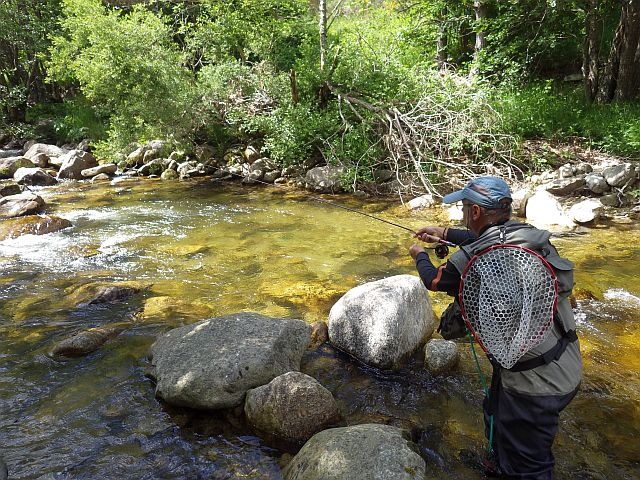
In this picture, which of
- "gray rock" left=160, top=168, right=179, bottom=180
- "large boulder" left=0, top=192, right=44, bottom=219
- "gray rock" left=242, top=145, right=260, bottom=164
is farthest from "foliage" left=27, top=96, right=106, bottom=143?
"large boulder" left=0, top=192, right=44, bottom=219

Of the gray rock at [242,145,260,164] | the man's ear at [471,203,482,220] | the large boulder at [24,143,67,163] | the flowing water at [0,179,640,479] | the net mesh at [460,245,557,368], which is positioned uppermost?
the man's ear at [471,203,482,220]

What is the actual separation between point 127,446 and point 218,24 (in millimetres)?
14208

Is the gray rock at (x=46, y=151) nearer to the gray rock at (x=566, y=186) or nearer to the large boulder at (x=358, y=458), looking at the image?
the gray rock at (x=566, y=186)

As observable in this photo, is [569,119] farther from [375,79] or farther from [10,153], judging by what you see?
[10,153]

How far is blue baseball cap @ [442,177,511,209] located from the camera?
2.35m

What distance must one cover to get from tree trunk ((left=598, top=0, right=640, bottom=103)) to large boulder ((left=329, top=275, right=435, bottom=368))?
10504 millimetres

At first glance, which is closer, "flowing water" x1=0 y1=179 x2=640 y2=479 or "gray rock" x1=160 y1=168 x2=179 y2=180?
"flowing water" x1=0 y1=179 x2=640 y2=479

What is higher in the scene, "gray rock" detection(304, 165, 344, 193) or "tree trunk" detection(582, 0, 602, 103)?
"tree trunk" detection(582, 0, 602, 103)

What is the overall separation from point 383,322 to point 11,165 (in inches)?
593

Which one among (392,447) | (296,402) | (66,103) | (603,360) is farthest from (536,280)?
(66,103)

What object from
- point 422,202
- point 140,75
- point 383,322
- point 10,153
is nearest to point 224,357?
point 383,322

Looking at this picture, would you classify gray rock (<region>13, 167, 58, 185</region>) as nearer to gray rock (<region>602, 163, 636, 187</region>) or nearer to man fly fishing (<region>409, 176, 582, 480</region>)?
man fly fishing (<region>409, 176, 582, 480</region>)

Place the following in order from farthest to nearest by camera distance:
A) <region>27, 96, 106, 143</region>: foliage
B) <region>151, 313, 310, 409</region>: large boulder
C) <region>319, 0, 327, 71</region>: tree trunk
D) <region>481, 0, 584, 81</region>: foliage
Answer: <region>27, 96, 106, 143</region>: foliage < <region>481, 0, 584, 81</region>: foliage < <region>319, 0, 327, 71</region>: tree trunk < <region>151, 313, 310, 409</region>: large boulder

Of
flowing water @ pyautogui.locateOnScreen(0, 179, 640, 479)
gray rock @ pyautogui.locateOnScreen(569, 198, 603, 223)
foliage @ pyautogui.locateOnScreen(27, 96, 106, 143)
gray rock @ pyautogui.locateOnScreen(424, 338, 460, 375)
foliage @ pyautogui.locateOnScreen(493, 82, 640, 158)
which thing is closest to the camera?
flowing water @ pyautogui.locateOnScreen(0, 179, 640, 479)
